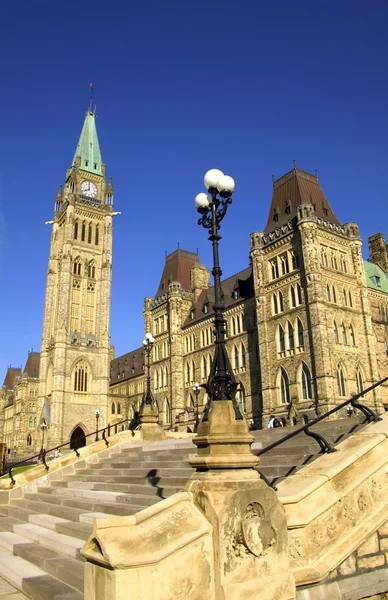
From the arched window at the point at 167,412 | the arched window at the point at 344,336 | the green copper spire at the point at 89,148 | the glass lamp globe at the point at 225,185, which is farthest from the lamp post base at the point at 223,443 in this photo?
the green copper spire at the point at 89,148

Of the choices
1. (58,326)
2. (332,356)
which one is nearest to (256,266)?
(332,356)

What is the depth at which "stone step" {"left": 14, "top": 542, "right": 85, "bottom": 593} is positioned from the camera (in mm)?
5887

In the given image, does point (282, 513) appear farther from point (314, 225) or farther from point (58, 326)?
point (58, 326)

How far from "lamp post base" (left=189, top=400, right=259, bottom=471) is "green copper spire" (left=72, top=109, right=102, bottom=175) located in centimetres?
7117

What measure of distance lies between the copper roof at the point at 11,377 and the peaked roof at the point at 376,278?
8359 centimetres

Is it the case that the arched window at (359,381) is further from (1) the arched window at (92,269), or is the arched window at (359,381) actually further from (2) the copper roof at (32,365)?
(2) the copper roof at (32,365)

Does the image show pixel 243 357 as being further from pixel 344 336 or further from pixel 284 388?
pixel 344 336

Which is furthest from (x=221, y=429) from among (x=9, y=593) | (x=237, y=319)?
(x=237, y=319)

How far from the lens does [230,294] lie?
46062 millimetres

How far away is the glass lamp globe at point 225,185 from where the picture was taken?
28.0 feet

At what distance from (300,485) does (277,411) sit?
29.1 m

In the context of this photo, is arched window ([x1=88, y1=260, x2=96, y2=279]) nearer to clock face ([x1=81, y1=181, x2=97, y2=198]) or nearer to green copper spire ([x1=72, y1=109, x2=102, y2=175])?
clock face ([x1=81, y1=181, x2=97, y2=198])

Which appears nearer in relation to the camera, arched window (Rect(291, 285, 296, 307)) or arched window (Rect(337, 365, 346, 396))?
arched window (Rect(337, 365, 346, 396))

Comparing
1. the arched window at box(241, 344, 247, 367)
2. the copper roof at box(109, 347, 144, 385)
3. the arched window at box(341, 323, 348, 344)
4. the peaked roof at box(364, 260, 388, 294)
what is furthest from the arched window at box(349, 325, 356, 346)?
the copper roof at box(109, 347, 144, 385)
